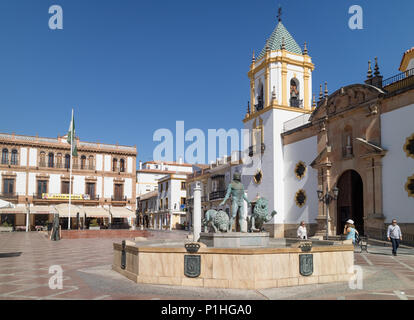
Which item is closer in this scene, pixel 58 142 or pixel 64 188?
pixel 64 188

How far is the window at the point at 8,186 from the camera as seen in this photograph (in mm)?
43062

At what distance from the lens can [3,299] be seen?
271 inches

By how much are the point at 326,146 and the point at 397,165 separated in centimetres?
553

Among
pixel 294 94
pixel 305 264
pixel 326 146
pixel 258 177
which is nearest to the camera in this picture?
pixel 305 264

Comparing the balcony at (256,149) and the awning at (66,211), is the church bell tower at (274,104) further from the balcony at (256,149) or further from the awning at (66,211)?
the awning at (66,211)

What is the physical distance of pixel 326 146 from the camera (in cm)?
2511

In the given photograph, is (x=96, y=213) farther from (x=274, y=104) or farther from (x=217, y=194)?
(x=274, y=104)

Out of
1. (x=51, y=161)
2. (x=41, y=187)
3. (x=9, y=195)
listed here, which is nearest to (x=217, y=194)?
(x=51, y=161)

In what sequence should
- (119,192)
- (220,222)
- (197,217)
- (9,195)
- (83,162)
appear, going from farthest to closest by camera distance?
(119,192), (83,162), (9,195), (197,217), (220,222)

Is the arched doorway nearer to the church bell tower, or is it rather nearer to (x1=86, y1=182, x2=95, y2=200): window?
the church bell tower

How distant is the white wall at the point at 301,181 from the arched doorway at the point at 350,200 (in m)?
1.82

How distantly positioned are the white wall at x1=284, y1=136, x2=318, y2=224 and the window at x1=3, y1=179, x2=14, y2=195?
30.3 meters

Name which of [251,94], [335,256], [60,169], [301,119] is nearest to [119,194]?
[60,169]

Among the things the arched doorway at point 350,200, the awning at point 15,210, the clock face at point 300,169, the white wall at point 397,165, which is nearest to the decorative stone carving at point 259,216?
the white wall at point 397,165
